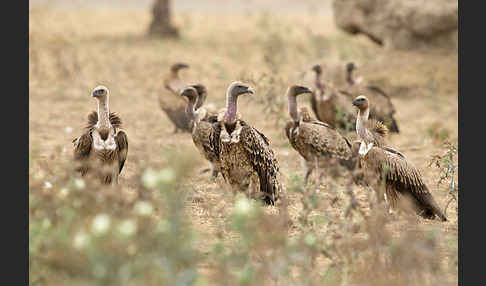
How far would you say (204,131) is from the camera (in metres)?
8.52

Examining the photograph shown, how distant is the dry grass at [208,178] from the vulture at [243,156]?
211mm

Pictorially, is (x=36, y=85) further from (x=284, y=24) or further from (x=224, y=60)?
(x=284, y=24)

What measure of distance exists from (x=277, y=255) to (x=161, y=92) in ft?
23.4

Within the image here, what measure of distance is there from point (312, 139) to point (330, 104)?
85.5 inches

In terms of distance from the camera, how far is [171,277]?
400 centimetres

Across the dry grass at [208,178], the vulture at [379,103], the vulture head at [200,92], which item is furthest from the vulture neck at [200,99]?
the vulture at [379,103]

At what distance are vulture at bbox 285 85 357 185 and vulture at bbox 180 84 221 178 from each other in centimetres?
→ 78

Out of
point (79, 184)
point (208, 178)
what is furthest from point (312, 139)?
point (79, 184)

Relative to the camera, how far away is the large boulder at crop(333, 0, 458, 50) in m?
14.0

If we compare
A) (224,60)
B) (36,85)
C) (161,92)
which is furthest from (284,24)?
(161,92)

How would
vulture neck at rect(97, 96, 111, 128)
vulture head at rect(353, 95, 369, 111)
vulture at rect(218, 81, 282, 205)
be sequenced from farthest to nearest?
1. vulture head at rect(353, 95, 369, 111)
2. vulture at rect(218, 81, 282, 205)
3. vulture neck at rect(97, 96, 111, 128)

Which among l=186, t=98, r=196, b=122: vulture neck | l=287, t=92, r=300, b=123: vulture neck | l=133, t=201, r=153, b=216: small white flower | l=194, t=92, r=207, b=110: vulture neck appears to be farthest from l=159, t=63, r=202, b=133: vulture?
l=133, t=201, r=153, b=216: small white flower

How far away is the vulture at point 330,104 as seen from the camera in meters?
10.5

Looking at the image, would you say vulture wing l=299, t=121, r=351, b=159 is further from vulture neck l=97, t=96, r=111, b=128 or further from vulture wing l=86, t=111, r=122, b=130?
vulture neck l=97, t=96, r=111, b=128
